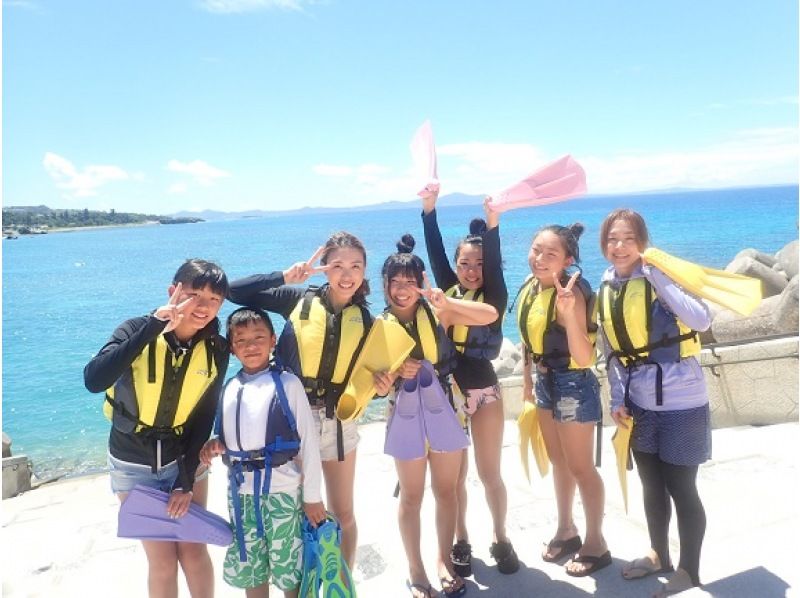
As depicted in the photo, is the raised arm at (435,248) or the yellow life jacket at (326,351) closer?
the yellow life jacket at (326,351)

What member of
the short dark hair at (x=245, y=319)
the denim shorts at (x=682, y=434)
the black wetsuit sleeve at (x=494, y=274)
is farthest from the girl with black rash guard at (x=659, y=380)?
the short dark hair at (x=245, y=319)

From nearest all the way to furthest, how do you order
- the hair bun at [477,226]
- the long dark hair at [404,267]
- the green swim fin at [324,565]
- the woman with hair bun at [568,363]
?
the green swim fin at [324,565] < the long dark hair at [404,267] < the woman with hair bun at [568,363] < the hair bun at [477,226]

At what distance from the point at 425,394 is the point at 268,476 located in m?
0.89

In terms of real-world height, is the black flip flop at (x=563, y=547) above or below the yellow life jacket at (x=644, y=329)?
below

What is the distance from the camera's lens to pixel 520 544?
3592 millimetres

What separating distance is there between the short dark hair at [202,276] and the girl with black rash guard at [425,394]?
2.77ft

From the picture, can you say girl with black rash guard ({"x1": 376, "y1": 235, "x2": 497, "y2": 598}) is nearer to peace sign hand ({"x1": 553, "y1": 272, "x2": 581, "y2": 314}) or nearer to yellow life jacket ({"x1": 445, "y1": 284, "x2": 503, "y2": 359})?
yellow life jacket ({"x1": 445, "y1": 284, "x2": 503, "y2": 359})

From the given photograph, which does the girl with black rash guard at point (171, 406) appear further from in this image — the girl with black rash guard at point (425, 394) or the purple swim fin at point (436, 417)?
the purple swim fin at point (436, 417)

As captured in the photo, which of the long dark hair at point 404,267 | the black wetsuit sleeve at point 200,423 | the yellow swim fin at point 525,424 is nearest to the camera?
the black wetsuit sleeve at point 200,423

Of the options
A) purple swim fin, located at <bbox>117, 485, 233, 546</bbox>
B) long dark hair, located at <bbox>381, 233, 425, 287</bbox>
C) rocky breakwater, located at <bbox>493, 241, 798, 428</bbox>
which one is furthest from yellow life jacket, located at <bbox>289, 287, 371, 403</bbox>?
rocky breakwater, located at <bbox>493, 241, 798, 428</bbox>

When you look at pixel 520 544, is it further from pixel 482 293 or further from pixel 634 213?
pixel 634 213

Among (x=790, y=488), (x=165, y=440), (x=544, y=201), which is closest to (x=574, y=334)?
(x=544, y=201)

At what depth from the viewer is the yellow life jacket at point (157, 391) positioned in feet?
8.32

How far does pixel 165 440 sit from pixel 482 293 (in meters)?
1.86
